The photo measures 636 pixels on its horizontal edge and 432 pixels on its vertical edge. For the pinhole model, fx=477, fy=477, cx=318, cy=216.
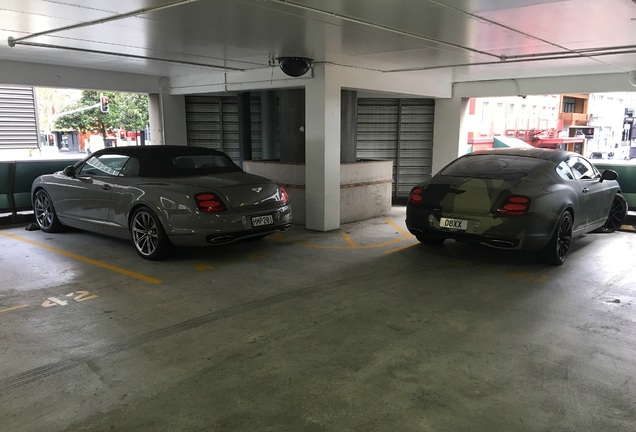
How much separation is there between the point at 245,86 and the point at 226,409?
8.05 m

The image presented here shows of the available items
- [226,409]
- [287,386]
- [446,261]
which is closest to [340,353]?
[287,386]

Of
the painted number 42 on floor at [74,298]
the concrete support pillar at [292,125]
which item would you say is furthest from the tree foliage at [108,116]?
the painted number 42 on floor at [74,298]

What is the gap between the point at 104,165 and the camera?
7.18 meters

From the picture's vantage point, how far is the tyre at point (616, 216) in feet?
27.3

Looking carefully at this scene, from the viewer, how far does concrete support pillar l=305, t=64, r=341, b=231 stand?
8.25 meters

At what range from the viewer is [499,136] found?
877 inches

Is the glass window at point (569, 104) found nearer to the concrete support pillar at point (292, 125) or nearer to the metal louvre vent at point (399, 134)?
the metal louvre vent at point (399, 134)

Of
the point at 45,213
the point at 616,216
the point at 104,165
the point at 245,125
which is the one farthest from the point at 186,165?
the point at 616,216

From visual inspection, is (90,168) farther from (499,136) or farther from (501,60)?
(499,136)

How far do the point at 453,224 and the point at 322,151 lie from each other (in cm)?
298

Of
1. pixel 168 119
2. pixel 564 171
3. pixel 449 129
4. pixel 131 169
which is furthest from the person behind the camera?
pixel 449 129

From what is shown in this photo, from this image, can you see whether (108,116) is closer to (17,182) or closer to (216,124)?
(216,124)

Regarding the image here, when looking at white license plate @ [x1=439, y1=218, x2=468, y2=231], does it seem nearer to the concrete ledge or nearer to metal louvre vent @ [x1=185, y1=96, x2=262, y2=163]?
the concrete ledge

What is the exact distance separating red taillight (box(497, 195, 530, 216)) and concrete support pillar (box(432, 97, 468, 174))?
6.35 m
